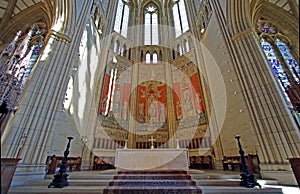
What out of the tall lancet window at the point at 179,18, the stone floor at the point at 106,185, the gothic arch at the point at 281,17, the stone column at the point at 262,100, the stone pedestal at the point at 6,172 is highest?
the tall lancet window at the point at 179,18

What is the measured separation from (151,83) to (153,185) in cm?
851

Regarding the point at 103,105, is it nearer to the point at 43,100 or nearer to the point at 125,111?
the point at 125,111

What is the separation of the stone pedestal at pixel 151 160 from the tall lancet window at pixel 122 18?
36.0 feet

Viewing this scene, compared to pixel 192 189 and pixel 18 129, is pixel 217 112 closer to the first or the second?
pixel 192 189

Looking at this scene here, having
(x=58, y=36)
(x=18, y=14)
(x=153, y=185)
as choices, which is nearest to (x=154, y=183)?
(x=153, y=185)

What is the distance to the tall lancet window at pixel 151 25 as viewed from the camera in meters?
13.3

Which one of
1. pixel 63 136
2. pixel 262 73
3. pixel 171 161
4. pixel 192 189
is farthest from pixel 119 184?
pixel 262 73

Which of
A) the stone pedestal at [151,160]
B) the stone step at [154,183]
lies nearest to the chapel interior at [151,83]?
the stone pedestal at [151,160]

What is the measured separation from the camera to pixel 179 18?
1336 centimetres

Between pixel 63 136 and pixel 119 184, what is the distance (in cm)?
355

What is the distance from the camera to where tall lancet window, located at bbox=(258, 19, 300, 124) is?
265 inches

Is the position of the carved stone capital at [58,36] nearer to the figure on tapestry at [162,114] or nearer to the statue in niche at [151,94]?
the statue in niche at [151,94]

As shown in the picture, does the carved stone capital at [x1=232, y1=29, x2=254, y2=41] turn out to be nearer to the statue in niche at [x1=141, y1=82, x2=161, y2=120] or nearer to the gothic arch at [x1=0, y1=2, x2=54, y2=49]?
the statue in niche at [x1=141, y1=82, x2=161, y2=120]

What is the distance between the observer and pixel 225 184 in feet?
11.3
